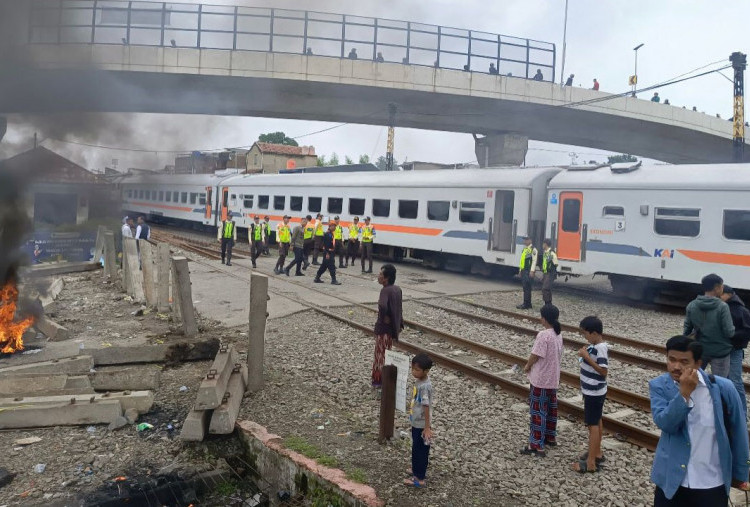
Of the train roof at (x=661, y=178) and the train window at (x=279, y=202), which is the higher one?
the train roof at (x=661, y=178)

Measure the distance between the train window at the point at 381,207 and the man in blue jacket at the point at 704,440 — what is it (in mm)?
15727

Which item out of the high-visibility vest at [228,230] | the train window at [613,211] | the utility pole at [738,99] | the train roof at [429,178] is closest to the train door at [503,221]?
the train roof at [429,178]

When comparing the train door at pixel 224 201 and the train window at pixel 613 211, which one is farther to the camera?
the train door at pixel 224 201

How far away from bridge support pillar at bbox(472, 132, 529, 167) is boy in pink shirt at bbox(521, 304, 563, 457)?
2520 cm

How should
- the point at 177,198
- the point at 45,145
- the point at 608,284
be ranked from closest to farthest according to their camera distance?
1. the point at 45,145
2. the point at 608,284
3. the point at 177,198

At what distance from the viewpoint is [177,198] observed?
3094cm

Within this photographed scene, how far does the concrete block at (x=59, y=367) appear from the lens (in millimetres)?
6746

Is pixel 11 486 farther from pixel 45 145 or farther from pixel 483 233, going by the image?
pixel 483 233

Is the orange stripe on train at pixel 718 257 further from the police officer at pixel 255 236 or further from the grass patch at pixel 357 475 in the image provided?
the police officer at pixel 255 236

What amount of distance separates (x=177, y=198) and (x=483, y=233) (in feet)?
66.8

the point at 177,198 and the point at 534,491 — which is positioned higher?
the point at 177,198

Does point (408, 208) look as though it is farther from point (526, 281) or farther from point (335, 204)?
point (526, 281)

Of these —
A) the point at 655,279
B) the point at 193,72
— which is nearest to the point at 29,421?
the point at 655,279

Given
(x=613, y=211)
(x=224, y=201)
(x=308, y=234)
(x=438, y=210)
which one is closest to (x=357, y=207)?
(x=438, y=210)
